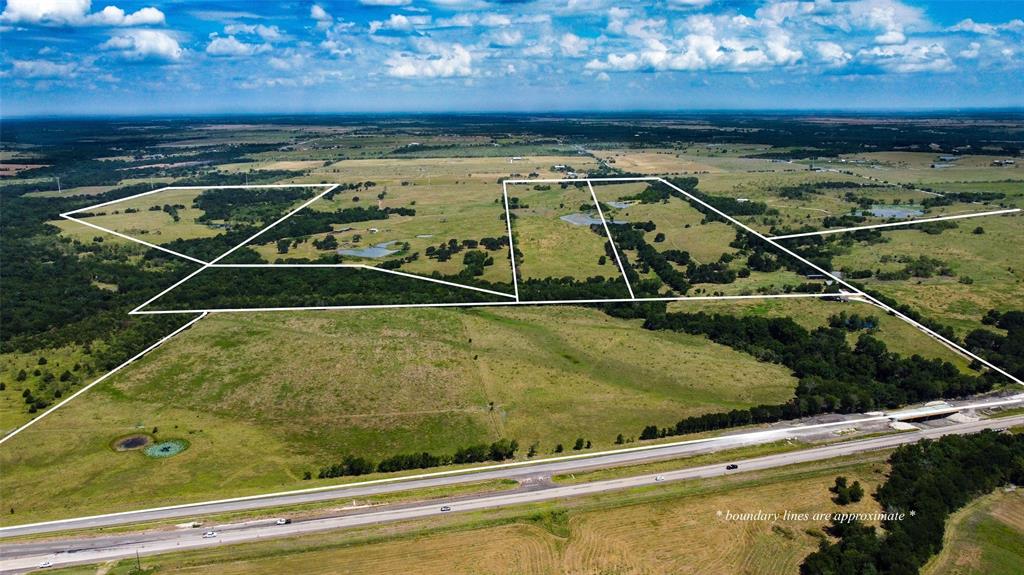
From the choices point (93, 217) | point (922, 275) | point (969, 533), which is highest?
point (93, 217)

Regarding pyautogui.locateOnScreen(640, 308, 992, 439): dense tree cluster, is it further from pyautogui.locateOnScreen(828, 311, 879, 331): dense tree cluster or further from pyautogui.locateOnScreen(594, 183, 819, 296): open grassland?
pyautogui.locateOnScreen(594, 183, 819, 296): open grassland

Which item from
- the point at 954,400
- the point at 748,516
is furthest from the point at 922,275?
the point at 748,516

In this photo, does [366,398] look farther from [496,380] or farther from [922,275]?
[922,275]

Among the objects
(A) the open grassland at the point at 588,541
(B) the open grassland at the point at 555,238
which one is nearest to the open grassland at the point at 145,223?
(B) the open grassland at the point at 555,238

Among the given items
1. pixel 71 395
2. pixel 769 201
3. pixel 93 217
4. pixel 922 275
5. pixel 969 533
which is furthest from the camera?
pixel 769 201

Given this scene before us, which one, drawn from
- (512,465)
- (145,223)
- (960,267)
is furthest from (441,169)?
(512,465)

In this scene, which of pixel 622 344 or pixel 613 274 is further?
pixel 613 274

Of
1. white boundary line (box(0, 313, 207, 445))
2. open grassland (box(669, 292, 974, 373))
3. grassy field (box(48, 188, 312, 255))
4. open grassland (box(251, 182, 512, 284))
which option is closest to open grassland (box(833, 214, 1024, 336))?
open grassland (box(669, 292, 974, 373))
